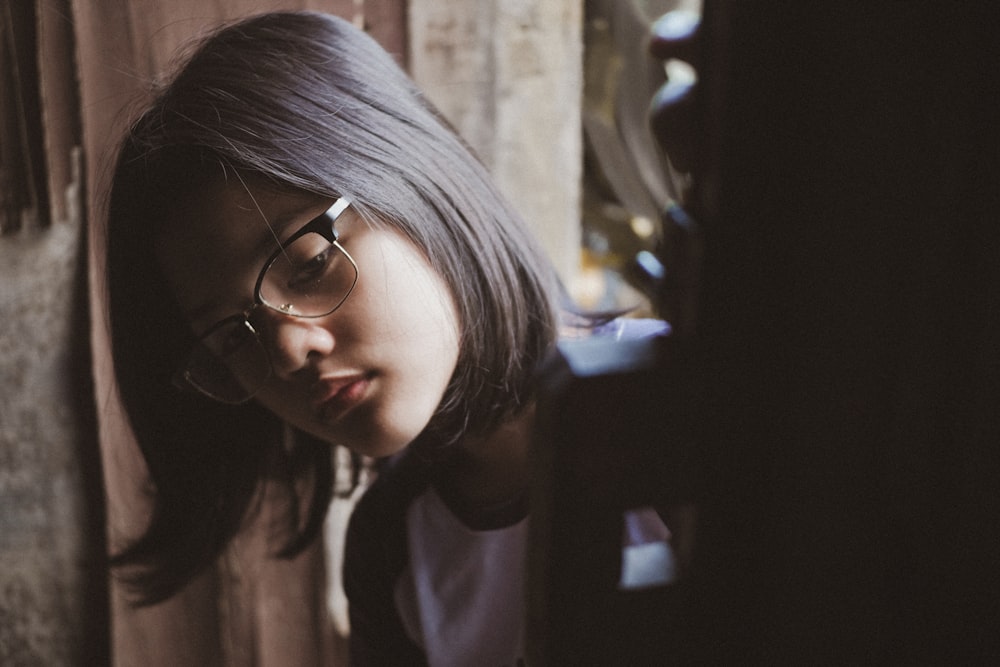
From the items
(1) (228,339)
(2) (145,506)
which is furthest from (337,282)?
(2) (145,506)

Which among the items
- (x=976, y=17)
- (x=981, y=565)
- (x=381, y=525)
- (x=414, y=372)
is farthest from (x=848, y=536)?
(x=381, y=525)

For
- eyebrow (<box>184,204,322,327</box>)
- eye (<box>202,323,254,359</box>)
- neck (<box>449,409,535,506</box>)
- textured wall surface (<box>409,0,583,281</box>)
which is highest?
textured wall surface (<box>409,0,583,281</box>)

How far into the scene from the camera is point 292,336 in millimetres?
762

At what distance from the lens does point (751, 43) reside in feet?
0.77

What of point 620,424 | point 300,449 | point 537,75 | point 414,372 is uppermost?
point 537,75

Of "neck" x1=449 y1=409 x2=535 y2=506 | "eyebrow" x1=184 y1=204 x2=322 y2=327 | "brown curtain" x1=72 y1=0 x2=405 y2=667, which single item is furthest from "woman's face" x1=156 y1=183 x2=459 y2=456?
"brown curtain" x1=72 y1=0 x2=405 y2=667

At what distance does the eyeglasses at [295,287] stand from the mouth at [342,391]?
7 cm

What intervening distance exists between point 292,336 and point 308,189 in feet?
0.51

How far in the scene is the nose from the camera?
→ 0.76m

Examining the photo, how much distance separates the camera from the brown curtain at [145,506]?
0.91 meters

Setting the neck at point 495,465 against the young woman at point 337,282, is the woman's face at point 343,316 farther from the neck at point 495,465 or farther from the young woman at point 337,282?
the neck at point 495,465

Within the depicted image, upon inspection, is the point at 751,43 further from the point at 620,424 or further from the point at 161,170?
the point at 161,170

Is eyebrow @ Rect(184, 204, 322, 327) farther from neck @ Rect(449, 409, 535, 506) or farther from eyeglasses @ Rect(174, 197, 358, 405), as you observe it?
neck @ Rect(449, 409, 535, 506)

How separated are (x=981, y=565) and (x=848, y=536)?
0.05 m
